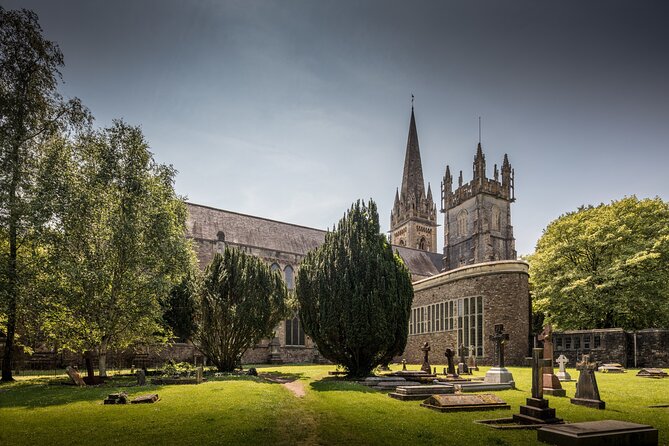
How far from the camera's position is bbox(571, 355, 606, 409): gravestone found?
11930 mm

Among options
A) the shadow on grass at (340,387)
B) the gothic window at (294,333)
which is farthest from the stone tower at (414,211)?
the shadow on grass at (340,387)

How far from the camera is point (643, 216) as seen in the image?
28.2m

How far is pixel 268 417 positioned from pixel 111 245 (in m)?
13.6

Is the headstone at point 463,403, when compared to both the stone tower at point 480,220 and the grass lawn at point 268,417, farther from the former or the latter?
the stone tower at point 480,220

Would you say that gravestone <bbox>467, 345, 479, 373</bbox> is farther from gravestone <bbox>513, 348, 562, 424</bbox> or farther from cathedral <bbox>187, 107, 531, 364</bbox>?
gravestone <bbox>513, 348, 562, 424</bbox>

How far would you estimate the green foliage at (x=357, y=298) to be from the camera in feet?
62.7

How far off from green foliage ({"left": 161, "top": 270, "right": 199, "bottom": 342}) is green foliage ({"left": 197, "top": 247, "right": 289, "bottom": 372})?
9.48ft

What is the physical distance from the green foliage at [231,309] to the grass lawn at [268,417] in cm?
680

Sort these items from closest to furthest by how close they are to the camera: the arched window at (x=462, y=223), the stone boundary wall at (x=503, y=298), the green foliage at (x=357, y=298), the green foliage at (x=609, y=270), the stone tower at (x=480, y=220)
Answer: the green foliage at (x=357, y=298) → the green foliage at (x=609, y=270) → the stone boundary wall at (x=503, y=298) → the stone tower at (x=480, y=220) → the arched window at (x=462, y=223)

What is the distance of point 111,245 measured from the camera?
20.4 meters

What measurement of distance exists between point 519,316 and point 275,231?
29.7 m

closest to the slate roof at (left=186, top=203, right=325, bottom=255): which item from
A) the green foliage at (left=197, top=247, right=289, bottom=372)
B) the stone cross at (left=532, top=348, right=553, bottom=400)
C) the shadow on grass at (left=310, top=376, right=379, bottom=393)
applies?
the green foliage at (left=197, top=247, right=289, bottom=372)

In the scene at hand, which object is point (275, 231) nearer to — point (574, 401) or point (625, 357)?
point (625, 357)

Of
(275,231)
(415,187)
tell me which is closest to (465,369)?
(275,231)
